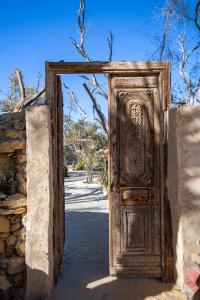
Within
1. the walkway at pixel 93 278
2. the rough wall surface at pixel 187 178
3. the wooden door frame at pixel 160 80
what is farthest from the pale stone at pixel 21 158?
the rough wall surface at pixel 187 178

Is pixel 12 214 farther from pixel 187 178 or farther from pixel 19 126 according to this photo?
pixel 187 178

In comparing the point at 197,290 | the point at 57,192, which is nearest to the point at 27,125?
the point at 57,192

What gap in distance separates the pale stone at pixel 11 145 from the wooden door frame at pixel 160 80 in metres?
0.43

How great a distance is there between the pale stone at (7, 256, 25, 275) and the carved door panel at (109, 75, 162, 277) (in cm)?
107

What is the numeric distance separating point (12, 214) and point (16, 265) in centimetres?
55

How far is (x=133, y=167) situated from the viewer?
3449 mm

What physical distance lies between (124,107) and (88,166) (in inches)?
450

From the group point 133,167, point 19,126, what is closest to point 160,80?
point 133,167

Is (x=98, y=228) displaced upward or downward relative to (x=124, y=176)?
downward

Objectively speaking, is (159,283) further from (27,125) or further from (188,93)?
(188,93)

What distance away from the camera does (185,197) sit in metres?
3.04

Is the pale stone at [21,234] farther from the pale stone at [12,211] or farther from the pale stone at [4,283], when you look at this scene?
the pale stone at [4,283]

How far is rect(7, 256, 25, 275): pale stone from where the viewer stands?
2992 millimetres

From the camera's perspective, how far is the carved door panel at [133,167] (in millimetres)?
3430
